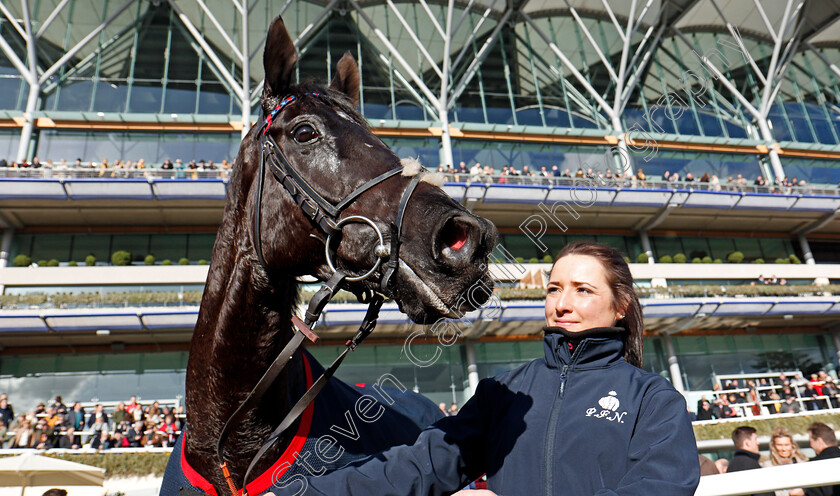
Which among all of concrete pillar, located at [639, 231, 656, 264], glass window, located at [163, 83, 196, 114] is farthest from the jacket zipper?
glass window, located at [163, 83, 196, 114]

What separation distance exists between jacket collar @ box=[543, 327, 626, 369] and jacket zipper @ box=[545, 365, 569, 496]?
44 millimetres

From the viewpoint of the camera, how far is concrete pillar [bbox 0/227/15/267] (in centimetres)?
2070

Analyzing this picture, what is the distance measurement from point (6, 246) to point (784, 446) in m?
24.9

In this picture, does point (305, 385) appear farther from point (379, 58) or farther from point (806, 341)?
point (806, 341)

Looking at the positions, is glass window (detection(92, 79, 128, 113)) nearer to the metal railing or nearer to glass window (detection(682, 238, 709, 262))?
the metal railing

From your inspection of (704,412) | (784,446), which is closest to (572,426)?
(784,446)

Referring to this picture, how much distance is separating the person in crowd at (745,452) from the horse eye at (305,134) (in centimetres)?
559

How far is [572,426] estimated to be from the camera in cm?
170

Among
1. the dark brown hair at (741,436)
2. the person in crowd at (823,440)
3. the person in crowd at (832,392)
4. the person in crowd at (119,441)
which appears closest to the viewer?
the person in crowd at (823,440)

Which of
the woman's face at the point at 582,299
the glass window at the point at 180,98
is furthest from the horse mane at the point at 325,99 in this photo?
the glass window at the point at 180,98

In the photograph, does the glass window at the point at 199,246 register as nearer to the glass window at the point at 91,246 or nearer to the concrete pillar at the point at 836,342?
the glass window at the point at 91,246

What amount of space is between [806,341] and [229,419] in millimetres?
29936

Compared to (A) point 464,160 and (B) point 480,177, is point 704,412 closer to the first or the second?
(B) point 480,177

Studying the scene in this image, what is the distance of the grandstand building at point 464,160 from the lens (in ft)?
64.0
